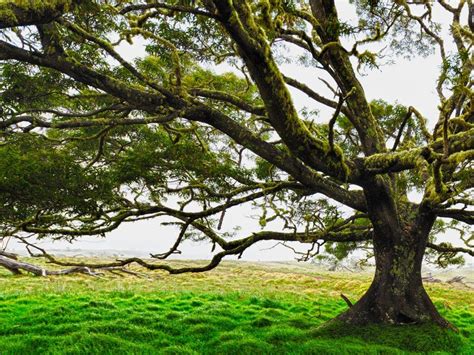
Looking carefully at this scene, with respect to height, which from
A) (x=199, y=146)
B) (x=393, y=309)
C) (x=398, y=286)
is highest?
(x=199, y=146)

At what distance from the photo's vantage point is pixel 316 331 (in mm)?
8188

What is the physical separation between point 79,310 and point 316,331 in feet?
19.9

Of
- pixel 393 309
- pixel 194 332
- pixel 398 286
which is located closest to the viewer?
pixel 194 332

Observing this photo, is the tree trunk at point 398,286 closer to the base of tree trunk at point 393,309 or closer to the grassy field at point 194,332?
the base of tree trunk at point 393,309

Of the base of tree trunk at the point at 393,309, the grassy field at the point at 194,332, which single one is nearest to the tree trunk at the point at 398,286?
the base of tree trunk at the point at 393,309

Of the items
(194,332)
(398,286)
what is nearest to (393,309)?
(398,286)

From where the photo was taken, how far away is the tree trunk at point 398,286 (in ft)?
27.8

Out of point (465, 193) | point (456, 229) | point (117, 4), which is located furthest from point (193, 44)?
point (456, 229)

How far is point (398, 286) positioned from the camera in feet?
28.2

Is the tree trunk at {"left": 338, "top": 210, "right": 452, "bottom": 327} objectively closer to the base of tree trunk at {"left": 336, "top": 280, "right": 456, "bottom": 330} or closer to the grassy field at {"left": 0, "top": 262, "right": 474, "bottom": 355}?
the base of tree trunk at {"left": 336, "top": 280, "right": 456, "bottom": 330}

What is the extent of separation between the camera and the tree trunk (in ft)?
27.8

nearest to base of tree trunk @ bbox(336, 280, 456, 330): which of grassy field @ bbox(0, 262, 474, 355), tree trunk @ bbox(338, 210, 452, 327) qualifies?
tree trunk @ bbox(338, 210, 452, 327)

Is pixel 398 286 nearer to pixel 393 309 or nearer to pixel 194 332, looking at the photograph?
pixel 393 309

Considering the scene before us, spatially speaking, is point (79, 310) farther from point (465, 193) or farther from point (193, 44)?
point (465, 193)
